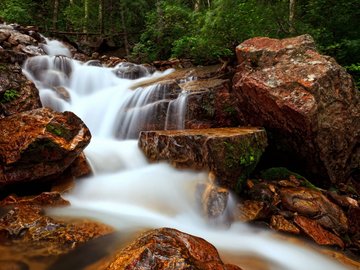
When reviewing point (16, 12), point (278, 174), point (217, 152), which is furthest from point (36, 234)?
point (16, 12)

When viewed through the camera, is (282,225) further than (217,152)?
No

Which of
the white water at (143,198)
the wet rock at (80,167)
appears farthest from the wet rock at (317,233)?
the wet rock at (80,167)

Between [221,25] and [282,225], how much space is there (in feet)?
19.7

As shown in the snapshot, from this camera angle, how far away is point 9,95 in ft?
18.9

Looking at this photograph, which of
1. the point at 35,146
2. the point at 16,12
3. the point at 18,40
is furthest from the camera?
the point at 16,12

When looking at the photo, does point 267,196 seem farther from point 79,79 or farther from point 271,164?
point 79,79

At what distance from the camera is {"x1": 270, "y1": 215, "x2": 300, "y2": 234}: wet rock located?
4242 millimetres

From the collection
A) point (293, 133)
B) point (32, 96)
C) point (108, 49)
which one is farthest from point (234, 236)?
point (108, 49)

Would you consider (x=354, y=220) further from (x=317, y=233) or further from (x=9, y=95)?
(x=9, y=95)

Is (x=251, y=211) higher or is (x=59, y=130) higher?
(x=59, y=130)

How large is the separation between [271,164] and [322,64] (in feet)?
7.48

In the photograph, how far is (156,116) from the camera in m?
7.05

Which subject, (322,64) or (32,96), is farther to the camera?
(32,96)

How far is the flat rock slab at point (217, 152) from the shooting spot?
4487 millimetres
